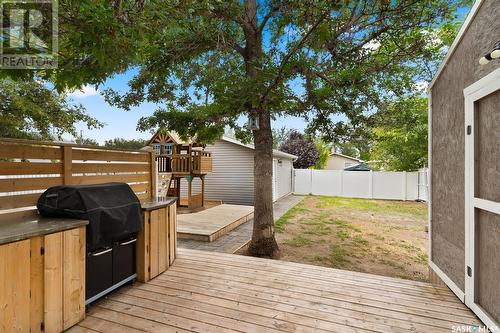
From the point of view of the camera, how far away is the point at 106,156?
12.2 ft

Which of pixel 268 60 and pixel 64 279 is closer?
pixel 64 279

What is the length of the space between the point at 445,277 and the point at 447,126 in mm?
1825

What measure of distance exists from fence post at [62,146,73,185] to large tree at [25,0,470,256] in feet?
2.98

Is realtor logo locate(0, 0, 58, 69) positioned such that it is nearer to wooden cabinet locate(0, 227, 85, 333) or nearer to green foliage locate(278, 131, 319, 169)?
wooden cabinet locate(0, 227, 85, 333)

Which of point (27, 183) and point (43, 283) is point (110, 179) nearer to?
point (27, 183)

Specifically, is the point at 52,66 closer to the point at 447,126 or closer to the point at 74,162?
the point at 74,162

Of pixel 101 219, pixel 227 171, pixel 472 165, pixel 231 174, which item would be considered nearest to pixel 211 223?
pixel 101 219

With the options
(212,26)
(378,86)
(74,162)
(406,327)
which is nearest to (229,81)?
(212,26)

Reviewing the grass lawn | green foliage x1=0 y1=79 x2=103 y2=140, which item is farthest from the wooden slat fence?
green foliage x1=0 y1=79 x2=103 y2=140

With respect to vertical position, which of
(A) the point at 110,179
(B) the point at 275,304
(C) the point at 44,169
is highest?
(C) the point at 44,169

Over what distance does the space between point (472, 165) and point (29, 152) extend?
456 centimetres

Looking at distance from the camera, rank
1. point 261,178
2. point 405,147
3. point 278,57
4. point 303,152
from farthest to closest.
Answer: point 303,152 < point 405,147 < point 261,178 < point 278,57

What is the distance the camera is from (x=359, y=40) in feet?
15.0

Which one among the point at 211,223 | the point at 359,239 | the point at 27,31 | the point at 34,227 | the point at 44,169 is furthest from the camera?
the point at 211,223
